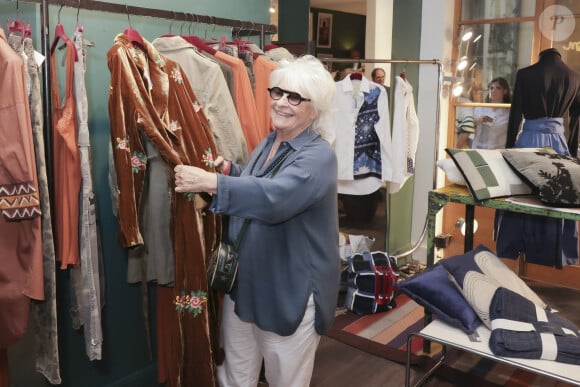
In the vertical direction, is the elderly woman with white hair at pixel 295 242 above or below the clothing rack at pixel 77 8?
below

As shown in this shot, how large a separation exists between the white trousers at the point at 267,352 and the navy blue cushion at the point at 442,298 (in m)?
0.68

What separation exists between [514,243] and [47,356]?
2.94m

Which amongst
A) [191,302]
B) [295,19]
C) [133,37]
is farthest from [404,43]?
[191,302]

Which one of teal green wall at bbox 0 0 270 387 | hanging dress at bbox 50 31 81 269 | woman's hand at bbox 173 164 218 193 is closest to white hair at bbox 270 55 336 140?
woman's hand at bbox 173 164 218 193

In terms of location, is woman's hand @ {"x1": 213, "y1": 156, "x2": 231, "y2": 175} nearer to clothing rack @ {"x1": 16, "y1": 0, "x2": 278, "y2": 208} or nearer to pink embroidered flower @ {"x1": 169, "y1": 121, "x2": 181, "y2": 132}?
pink embroidered flower @ {"x1": 169, "y1": 121, "x2": 181, "y2": 132}

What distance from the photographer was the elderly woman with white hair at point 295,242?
5.62ft

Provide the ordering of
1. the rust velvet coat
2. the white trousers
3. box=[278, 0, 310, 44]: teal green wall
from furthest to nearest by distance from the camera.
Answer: box=[278, 0, 310, 44]: teal green wall → the rust velvet coat → the white trousers

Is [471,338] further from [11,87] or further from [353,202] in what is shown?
[353,202]

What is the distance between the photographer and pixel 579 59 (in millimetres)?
4023

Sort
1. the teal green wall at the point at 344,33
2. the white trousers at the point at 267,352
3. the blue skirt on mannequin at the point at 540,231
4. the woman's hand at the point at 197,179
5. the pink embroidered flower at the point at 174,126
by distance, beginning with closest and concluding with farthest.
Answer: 1. the woman's hand at the point at 197,179
2. the white trousers at the point at 267,352
3. the pink embroidered flower at the point at 174,126
4. the blue skirt on mannequin at the point at 540,231
5. the teal green wall at the point at 344,33

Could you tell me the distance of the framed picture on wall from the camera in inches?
272

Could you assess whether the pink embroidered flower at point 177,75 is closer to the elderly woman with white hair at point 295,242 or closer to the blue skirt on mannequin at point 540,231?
the elderly woman with white hair at point 295,242

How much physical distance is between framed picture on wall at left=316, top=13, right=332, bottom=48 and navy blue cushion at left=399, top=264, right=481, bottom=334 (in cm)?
487

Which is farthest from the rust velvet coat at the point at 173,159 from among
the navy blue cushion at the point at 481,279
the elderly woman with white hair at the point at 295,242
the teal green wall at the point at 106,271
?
the navy blue cushion at the point at 481,279
